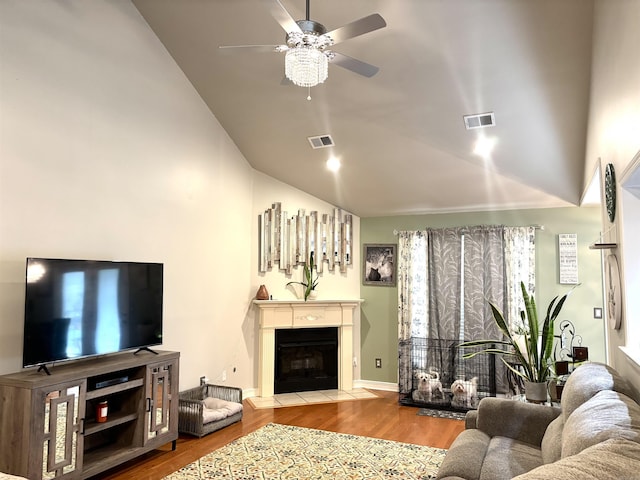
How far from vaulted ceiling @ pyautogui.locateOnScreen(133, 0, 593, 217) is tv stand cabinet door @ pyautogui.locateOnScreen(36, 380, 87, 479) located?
2.48 meters

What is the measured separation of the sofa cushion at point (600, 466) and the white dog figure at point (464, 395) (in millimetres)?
3971

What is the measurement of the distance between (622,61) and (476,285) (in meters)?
3.66

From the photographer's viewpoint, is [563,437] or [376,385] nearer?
[563,437]

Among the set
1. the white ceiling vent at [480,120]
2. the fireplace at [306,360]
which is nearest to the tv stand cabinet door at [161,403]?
the fireplace at [306,360]

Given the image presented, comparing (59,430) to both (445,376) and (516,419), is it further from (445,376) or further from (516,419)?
(445,376)

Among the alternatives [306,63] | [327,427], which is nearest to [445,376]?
[327,427]

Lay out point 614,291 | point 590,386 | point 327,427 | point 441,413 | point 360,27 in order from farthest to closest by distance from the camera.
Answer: point 441,413, point 327,427, point 614,291, point 360,27, point 590,386

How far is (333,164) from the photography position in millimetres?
5410

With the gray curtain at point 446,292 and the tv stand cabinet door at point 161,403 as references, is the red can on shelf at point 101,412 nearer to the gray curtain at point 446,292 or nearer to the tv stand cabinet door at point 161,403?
the tv stand cabinet door at point 161,403

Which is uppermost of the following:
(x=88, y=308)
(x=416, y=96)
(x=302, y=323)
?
(x=416, y=96)

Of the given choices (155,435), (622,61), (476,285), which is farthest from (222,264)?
(622,61)

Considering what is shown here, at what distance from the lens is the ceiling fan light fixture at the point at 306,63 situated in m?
2.60

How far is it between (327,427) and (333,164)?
287 cm

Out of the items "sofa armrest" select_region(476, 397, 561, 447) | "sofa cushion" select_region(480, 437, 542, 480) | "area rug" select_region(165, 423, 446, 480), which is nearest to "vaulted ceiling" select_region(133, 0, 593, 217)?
"sofa armrest" select_region(476, 397, 561, 447)
